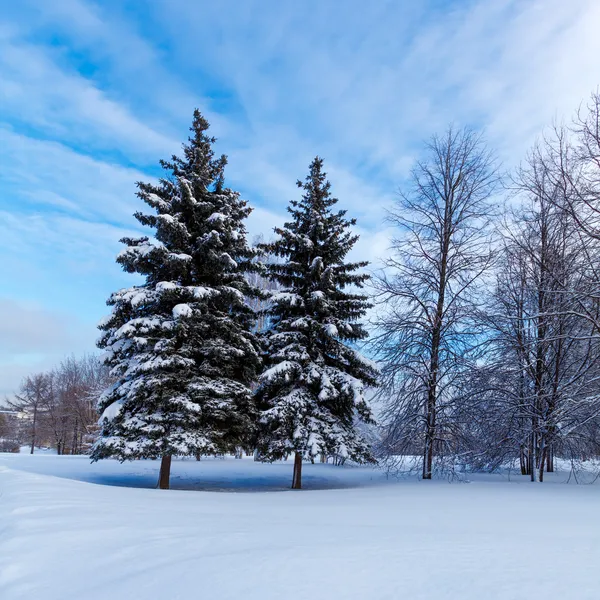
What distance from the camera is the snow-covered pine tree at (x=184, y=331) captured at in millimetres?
12359

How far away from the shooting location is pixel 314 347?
47.9ft

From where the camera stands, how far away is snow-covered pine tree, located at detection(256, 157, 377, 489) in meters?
13.3

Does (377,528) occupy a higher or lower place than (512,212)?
lower

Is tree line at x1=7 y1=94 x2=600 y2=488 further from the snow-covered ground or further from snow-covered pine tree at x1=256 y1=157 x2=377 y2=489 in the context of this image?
the snow-covered ground

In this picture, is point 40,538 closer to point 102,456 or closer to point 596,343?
point 102,456

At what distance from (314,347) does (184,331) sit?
14.2ft

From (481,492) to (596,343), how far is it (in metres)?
5.24

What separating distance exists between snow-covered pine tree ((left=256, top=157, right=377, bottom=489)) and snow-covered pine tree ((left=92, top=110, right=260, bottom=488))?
1.01 m

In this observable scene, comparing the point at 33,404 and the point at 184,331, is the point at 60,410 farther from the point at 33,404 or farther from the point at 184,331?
the point at 184,331

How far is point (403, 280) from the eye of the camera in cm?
1491

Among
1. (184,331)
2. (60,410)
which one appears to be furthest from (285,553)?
(60,410)

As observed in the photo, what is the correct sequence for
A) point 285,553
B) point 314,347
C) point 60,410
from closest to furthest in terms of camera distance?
point 285,553, point 314,347, point 60,410

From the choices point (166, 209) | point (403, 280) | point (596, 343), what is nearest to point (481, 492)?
point (596, 343)

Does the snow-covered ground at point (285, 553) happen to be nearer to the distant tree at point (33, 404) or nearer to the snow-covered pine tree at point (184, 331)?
the snow-covered pine tree at point (184, 331)
